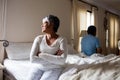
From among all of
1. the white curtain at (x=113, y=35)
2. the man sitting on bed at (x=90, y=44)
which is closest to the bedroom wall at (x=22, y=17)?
the man sitting on bed at (x=90, y=44)

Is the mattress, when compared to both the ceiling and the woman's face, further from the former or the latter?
the ceiling

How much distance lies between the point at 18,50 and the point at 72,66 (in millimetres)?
1243

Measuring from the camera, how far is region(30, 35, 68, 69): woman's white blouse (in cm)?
164

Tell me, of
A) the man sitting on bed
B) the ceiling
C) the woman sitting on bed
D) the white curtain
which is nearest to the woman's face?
the woman sitting on bed

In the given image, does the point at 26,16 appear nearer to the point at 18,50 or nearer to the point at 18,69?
the point at 18,50

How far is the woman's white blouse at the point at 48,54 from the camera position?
1.64 meters

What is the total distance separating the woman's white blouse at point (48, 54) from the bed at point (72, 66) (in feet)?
0.37

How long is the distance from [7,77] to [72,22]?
70.9 inches

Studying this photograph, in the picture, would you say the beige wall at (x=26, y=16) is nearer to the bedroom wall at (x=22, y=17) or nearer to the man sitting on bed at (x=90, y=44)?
the bedroom wall at (x=22, y=17)

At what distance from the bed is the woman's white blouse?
0.37 feet

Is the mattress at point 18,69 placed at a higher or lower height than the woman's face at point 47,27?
lower

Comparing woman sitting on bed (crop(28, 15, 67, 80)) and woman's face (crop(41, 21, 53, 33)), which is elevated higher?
woman's face (crop(41, 21, 53, 33))

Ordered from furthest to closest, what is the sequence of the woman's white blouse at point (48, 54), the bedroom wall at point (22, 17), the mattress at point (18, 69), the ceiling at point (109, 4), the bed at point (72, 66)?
A: the ceiling at point (109, 4)
the bedroom wall at point (22, 17)
the mattress at point (18, 69)
the woman's white blouse at point (48, 54)
the bed at point (72, 66)

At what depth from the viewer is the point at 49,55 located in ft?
5.37
